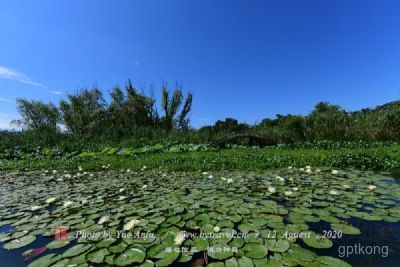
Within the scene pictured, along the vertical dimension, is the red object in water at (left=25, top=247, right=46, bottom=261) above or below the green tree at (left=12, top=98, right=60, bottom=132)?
below

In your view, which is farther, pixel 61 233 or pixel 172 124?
pixel 172 124

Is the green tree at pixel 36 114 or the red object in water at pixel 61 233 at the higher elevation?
the green tree at pixel 36 114

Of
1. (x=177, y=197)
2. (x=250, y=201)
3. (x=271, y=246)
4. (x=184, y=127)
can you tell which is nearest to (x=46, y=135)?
(x=184, y=127)

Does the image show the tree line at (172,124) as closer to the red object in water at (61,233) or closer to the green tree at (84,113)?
the green tree at (84,113)

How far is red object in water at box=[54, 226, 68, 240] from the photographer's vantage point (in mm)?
2329

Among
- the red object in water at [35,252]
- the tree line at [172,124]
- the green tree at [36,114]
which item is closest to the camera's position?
the red object in water at [35,252]

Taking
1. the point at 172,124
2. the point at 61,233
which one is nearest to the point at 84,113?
the point at 172,124

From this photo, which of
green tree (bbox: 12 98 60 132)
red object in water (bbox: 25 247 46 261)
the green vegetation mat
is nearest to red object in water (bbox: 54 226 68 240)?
the green vegetation mat

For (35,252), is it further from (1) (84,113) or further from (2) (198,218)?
(1) (84,113)

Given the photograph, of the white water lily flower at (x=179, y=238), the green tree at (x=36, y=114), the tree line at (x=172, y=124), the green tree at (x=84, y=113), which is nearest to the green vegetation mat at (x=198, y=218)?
the white water lily flower at (x=179, y=238)

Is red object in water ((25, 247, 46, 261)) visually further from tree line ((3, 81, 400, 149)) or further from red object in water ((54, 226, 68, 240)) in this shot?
tree line ((3, 81, 400, 149))

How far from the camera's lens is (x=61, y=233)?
2.42 metres

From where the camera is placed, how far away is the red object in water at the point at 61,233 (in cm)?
233

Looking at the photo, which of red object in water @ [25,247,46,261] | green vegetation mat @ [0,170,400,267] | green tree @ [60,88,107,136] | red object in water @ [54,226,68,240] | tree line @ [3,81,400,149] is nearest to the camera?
green vegetation mat @ [0,170,400,267]
